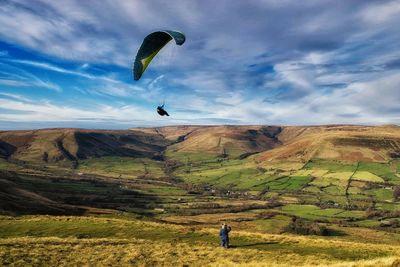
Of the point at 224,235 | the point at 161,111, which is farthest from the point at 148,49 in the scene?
the point at 224,235

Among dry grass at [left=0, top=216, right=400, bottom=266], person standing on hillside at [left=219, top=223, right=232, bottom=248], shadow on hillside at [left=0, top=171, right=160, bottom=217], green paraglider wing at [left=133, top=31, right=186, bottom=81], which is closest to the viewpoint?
green paraglider wing at [left=133, top=31, right=186, bottom=81]

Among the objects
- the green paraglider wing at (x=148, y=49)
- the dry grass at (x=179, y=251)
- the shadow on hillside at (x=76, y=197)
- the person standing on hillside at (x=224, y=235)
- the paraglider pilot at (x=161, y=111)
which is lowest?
the shadow on hillside at (x=76, y=197)

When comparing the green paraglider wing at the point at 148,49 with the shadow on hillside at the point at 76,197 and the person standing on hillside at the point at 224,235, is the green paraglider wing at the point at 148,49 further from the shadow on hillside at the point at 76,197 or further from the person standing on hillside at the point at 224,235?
the shadow on hillside at the point at 76,197

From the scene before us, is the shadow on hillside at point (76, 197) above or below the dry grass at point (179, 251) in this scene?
below

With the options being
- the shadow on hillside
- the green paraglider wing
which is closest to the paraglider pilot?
the green paraglider wing

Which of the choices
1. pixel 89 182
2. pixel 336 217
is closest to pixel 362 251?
pixel 336 217

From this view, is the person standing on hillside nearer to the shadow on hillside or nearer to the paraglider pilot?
the paraglider pilot

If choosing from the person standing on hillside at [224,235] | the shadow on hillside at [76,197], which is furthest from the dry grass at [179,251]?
the shadow on hillside at [76,197]

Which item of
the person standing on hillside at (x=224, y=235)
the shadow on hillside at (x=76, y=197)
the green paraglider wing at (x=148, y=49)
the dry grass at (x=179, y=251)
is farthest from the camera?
the shadow on hillside at (x=76, y=197)

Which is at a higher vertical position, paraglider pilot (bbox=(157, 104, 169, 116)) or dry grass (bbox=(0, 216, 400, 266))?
paraglider pilot (bbox=(157, 104, 169, 116))

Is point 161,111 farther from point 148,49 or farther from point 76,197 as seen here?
point 76,197

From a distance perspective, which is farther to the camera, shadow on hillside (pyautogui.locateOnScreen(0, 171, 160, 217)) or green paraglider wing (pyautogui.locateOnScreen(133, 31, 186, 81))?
shadow on hillside (pyautogui.locateOnScreen(0, 171, 160, 217))
